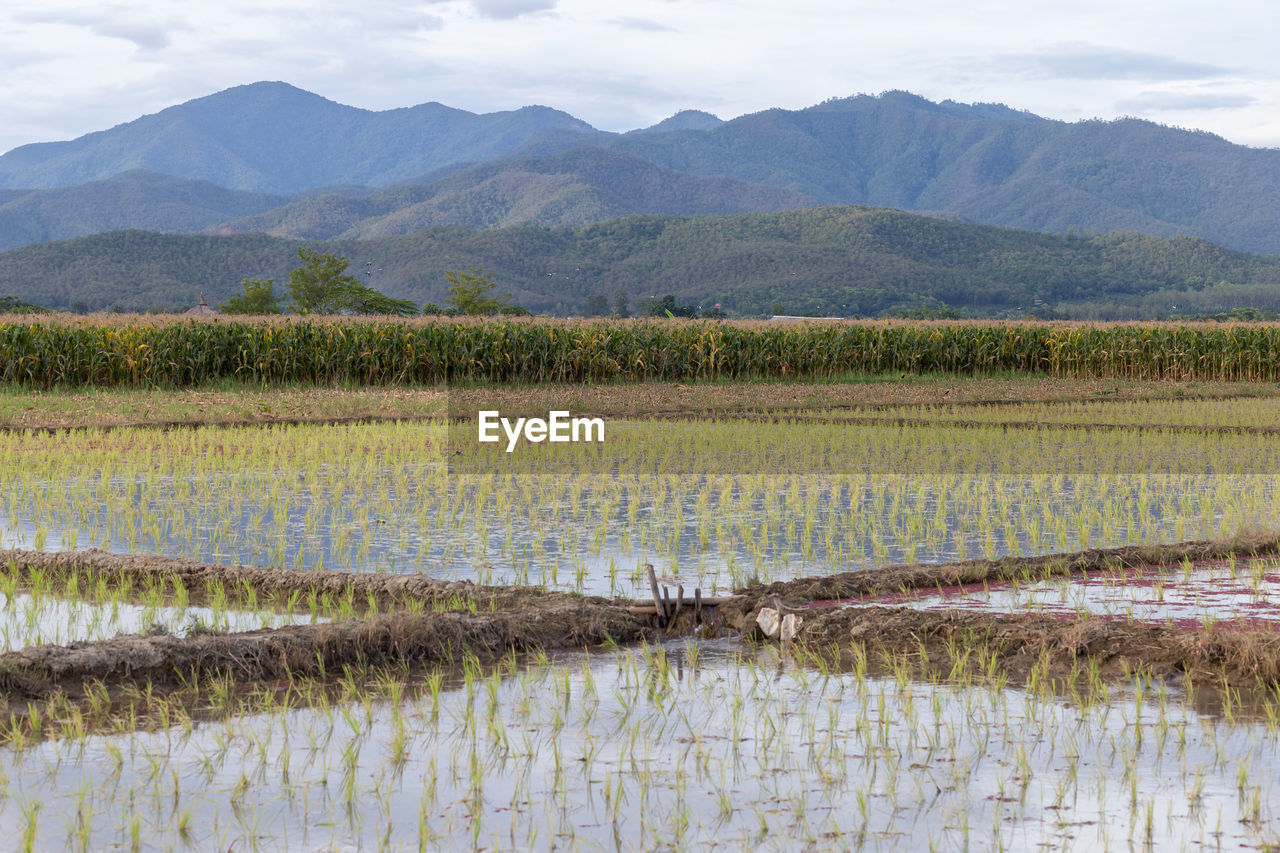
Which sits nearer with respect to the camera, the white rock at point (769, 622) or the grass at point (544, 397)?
the white rock at point (769, 622)

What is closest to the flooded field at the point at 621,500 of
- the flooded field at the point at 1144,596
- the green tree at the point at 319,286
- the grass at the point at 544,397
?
the flooded field at the point at 1144,596

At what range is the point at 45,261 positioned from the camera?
13700 cm

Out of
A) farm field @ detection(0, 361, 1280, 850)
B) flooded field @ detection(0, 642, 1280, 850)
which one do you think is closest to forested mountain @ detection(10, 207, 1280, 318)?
farm field @ detection(0, 361, 1280, 850)

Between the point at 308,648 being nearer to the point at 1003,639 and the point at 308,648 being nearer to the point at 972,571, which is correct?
the point at 1003,639

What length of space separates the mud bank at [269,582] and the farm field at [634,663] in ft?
0.09

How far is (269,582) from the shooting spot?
845 cm

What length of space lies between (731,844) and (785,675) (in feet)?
7.22

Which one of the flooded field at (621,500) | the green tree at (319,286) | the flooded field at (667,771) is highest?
the green tree at (319,286)

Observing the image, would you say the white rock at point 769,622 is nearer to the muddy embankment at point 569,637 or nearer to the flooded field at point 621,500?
the muddy embankment at point 569,637

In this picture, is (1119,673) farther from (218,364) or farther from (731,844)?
(218,364)

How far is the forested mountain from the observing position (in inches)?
5315

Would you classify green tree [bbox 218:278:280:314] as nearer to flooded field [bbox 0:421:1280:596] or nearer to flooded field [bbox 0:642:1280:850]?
flooded field [bbox 0:421:1280:596]

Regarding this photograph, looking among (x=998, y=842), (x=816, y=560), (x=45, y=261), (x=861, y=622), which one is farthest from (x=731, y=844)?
(x=45, y=261)

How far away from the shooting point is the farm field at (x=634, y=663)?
15.2ft
